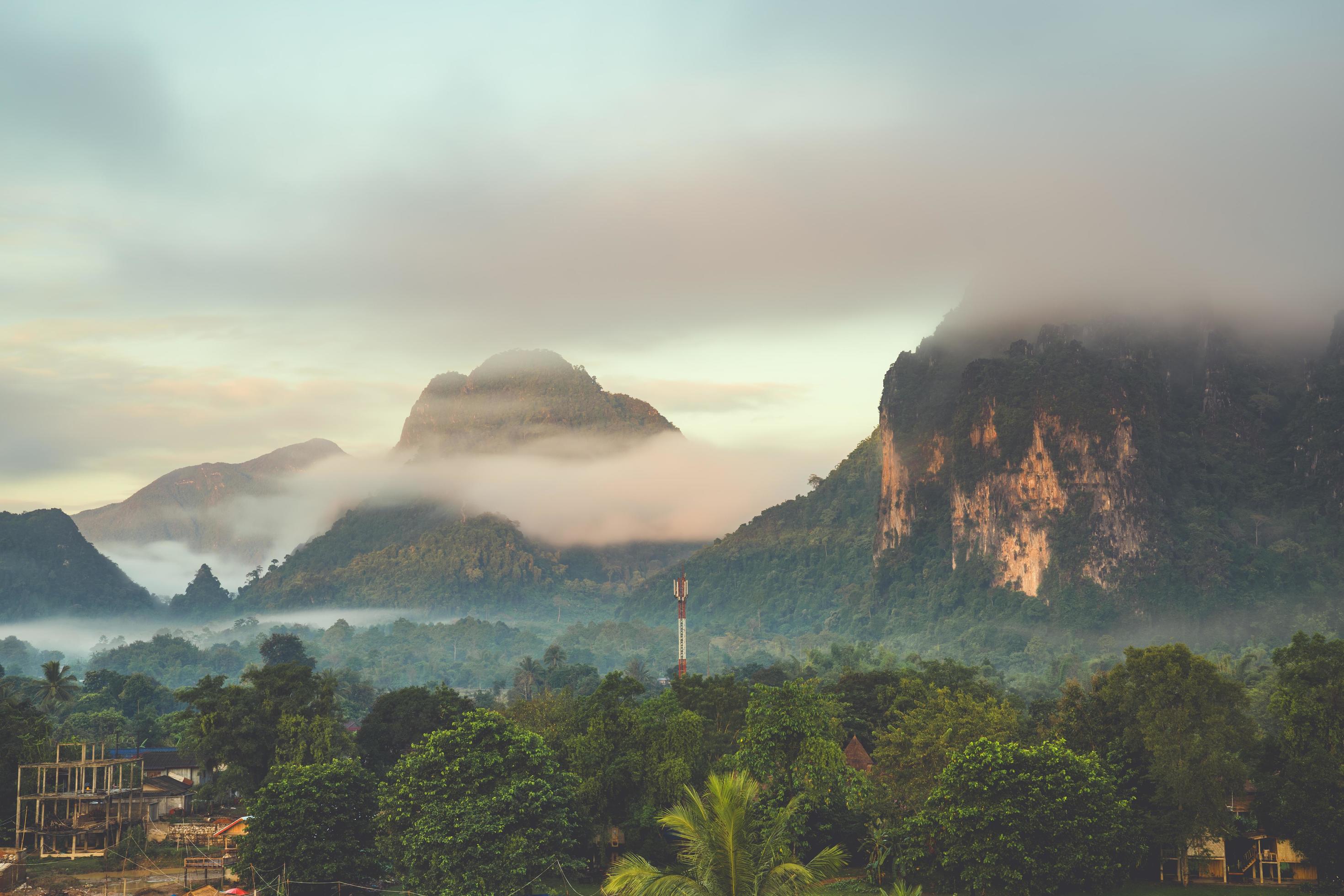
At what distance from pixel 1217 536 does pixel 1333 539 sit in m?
13.3

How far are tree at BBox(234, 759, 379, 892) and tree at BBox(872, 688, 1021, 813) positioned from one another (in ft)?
57.1

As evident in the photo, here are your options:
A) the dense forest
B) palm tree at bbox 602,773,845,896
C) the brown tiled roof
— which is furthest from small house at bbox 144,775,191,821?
palm tree at bbox 602,773,845,896

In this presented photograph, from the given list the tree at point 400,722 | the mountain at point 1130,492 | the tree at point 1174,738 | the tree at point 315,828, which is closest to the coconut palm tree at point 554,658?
the mountain at point 1130,492

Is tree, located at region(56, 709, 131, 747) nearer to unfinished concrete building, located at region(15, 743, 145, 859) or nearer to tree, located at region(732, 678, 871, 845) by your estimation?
unfinished concrete building, located at region(15, 743, 145, 859)

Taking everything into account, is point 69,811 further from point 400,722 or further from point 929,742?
point 929,742

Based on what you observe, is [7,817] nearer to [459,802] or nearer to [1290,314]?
[459,802]

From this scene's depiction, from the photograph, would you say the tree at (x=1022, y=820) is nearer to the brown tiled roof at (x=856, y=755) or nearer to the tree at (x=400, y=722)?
the brown tiled roof at (x=856, y=755)

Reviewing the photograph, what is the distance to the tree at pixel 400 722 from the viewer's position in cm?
5828

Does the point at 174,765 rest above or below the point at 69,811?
below

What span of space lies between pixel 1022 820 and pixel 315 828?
73.0ft

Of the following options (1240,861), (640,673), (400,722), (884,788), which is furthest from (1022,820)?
(640,673)

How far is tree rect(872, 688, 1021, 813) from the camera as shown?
1667 inches

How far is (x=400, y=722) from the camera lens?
58938mm

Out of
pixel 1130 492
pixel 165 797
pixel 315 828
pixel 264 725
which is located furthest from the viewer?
pixel 1130 492
